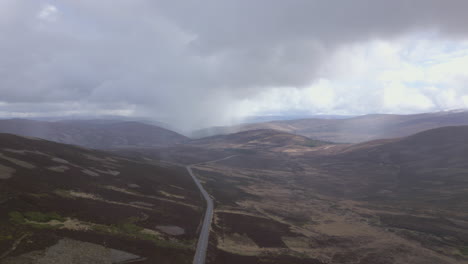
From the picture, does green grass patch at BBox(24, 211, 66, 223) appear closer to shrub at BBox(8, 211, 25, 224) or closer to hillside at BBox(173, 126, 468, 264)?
shrub at BBox(8, 211, 25, 224)

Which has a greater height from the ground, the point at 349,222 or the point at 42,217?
the point at 42,217

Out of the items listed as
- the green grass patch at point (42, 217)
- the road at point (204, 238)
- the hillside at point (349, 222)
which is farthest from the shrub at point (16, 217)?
the hillside at point (349, 222)

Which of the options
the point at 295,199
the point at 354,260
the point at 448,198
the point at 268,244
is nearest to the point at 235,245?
the point at 268,244

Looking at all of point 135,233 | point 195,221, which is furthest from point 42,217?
point 195,221

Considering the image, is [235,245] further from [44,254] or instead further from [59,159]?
[59,159]

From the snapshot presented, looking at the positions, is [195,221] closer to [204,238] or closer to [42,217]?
[204,238]

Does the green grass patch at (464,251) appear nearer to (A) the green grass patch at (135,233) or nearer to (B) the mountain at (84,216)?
(B) the mountain at (84,216)

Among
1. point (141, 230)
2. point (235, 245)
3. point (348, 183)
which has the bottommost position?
point (348, 183)

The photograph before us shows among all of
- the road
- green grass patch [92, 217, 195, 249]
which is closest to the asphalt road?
the road
